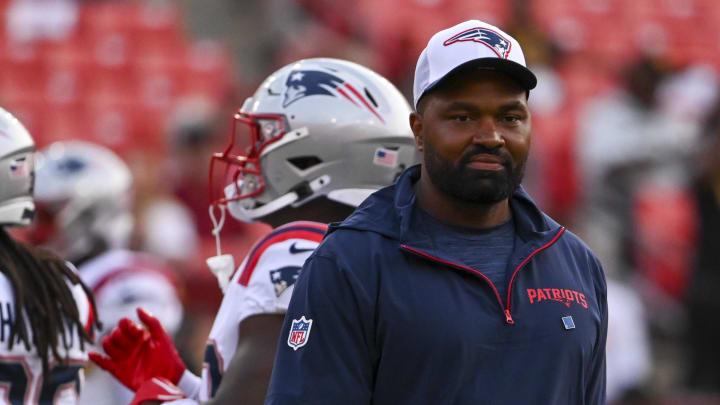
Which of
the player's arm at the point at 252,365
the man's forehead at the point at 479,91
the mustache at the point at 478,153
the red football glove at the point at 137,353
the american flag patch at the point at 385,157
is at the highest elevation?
the man's forehead at the point at 479,91

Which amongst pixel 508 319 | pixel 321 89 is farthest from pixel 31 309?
pixel 508 319

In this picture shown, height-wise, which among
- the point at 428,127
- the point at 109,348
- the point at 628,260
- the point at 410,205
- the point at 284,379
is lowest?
the point at 628,260

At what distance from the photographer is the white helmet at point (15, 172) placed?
3.92 m

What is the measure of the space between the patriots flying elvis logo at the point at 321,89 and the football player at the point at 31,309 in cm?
96

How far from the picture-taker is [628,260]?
9711 millimetres

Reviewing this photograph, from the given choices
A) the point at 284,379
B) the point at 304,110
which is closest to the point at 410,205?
the point at 284,379

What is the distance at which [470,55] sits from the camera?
2.69m

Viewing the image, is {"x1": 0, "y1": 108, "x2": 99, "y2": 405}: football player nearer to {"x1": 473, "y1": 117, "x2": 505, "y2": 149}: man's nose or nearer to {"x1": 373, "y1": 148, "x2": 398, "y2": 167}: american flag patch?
{"x1": 373, "y1": 148, "x2": 398, "y2": 167}: american flag patch

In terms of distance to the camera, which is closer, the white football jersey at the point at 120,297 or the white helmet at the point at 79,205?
the white football jersey at the point at 120,297

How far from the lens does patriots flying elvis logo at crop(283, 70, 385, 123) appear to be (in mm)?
3604

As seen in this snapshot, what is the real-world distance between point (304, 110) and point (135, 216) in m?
4.24

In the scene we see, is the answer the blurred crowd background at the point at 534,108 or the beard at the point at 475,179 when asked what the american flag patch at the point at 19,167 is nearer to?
the beard at the point at 475,179

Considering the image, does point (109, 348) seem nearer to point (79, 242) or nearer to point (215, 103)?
point (79, 242)

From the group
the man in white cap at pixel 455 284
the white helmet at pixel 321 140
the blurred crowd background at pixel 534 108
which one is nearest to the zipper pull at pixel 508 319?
the man in white cap at pixel 455 284
